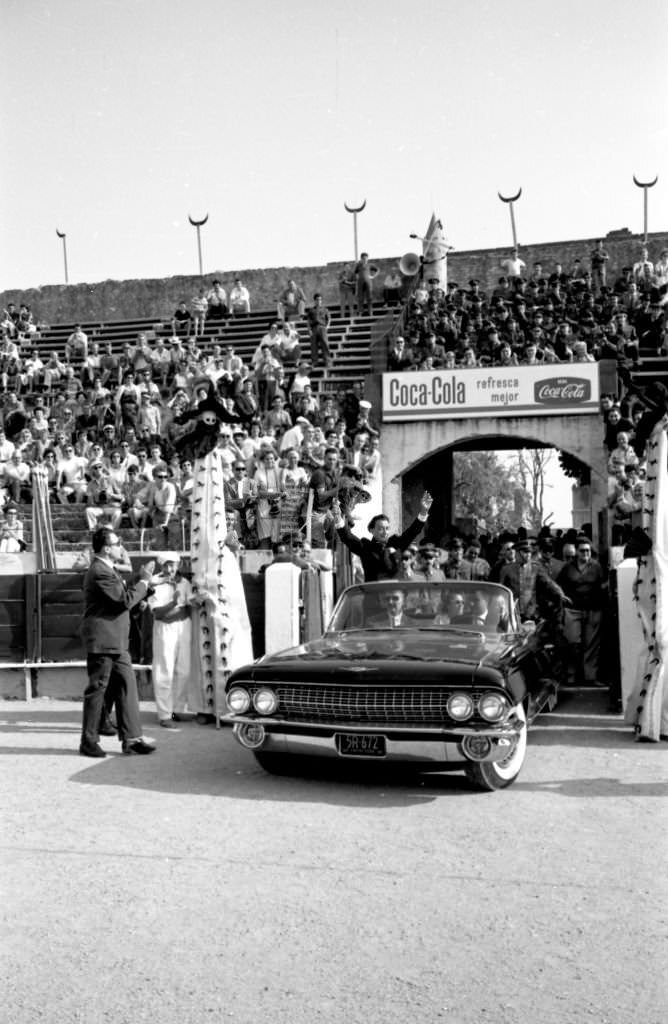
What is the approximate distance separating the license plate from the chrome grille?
10 cm

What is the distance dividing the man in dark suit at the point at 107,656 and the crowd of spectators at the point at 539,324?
14333mm

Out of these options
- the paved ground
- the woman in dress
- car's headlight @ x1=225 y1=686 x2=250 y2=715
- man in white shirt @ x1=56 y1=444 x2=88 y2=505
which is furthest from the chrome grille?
man in white shirt @ x1=56 y1=444 x2=88 y2=505

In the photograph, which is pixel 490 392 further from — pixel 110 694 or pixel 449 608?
pixel 110 694

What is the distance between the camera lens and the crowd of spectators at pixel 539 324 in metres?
22.2

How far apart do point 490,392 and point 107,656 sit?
15.3 meters

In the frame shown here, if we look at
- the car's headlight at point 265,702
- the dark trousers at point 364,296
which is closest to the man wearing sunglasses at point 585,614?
the car's headlight at point 265,702

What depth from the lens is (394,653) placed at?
285 inches

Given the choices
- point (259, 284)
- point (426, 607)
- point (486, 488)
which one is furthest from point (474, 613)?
point (486, 488)

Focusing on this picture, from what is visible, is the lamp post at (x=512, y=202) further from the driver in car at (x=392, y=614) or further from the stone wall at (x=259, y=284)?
the driver in car at (x=392, y=614)

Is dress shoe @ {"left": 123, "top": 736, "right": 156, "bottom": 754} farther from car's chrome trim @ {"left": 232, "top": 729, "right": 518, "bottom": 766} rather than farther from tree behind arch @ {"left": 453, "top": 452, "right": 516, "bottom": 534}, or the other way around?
tree behind arch @ {"left": 453, "top": 452, "right": 516, "bottom": 534}

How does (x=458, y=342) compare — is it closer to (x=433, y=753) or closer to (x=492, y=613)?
(x=492, y=613)

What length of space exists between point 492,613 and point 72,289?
3257cm

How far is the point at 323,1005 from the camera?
368cm

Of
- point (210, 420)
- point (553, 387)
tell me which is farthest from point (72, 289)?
point (210, 420)
